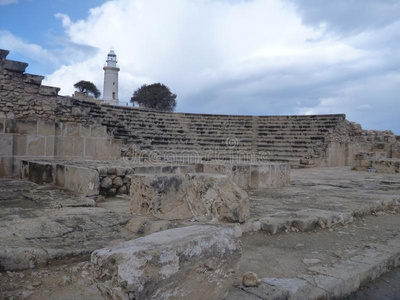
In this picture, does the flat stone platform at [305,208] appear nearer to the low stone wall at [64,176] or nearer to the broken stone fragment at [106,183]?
the broken stone fragment at [106,183]

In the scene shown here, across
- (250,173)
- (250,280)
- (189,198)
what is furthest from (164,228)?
(250,173)

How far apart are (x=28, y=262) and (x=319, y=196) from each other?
4635 mm

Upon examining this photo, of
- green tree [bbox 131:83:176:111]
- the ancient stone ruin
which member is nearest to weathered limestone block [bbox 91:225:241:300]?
the ancient stone ruin

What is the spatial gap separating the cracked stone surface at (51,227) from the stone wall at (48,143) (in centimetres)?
235

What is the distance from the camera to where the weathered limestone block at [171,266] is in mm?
1584

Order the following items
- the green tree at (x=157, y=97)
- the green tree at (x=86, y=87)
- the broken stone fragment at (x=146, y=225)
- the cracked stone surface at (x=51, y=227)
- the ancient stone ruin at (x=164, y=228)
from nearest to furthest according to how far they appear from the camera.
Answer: the ancient stone ruin at (x=164, y=228)
the cracked stone surface at (x=51, y=227)
the broken stone fragment at (x=146, y=225)
the green tree at (x=157, y=97)
the green tree at (x=86, y=87)

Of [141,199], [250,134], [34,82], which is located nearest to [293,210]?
[141,199]

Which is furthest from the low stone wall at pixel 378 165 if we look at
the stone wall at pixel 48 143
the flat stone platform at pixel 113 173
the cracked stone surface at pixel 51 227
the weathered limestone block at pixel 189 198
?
the cracked stone surface at pixel 51 227

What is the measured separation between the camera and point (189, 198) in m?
3.59

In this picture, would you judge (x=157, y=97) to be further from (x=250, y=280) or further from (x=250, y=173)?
(x=250, y=280)

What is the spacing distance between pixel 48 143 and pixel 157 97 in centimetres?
3889

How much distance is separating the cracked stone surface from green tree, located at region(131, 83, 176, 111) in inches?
1629

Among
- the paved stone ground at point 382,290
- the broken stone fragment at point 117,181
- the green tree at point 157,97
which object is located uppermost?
the green tree at point 157,97

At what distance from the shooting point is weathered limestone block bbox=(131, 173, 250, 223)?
3479 mm
